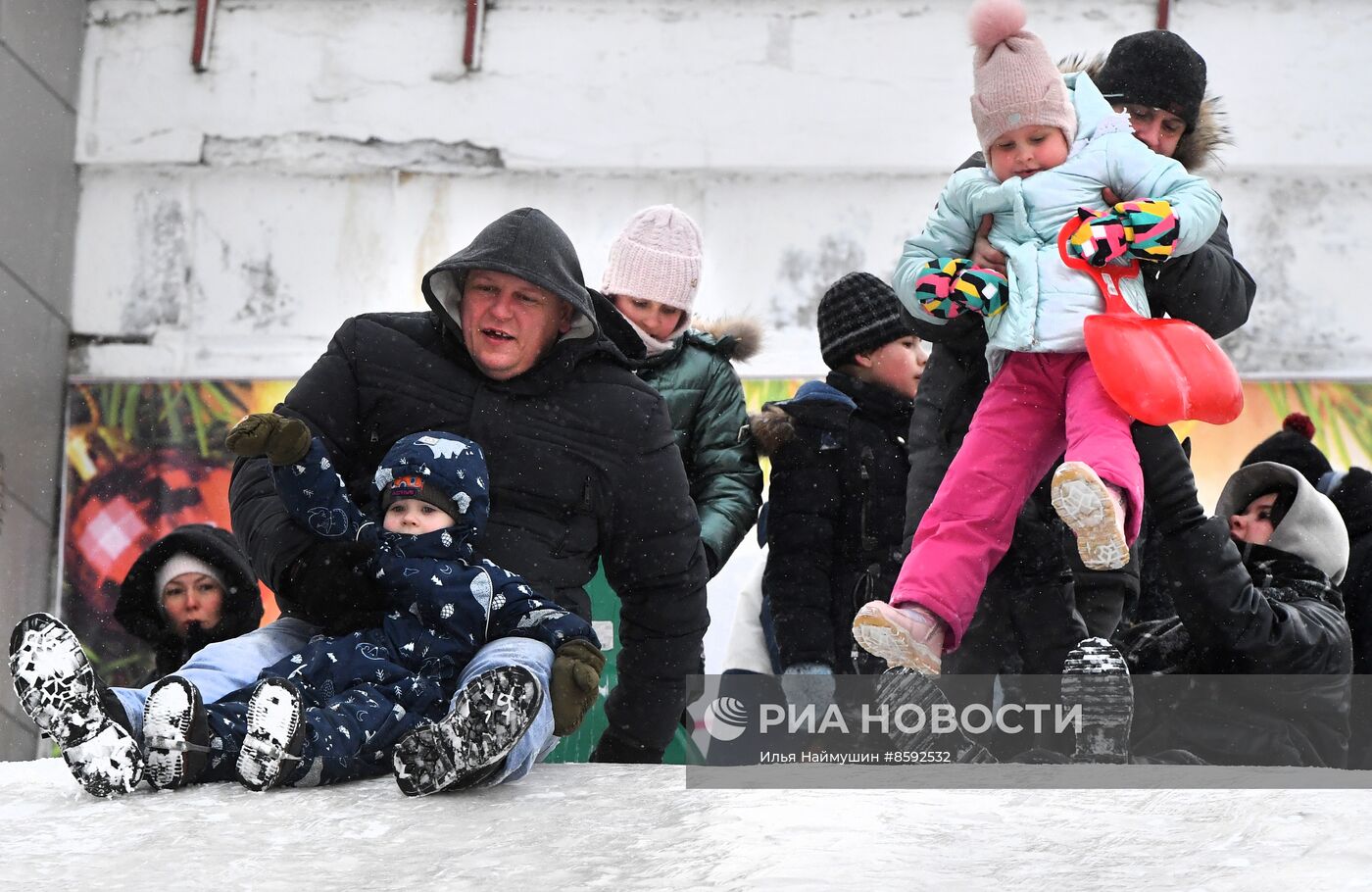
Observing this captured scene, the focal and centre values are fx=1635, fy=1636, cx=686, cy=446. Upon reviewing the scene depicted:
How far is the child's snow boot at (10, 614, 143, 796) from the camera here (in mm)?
2654

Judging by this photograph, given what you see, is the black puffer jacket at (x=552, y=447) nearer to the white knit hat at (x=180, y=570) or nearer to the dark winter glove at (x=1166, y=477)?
the dark winter glove at (x=1166, y=477)

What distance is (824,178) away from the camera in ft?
25.3

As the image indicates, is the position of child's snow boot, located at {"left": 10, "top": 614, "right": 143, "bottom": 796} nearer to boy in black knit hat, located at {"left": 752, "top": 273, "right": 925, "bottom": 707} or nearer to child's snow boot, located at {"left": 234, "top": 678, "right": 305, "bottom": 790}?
child's snow boot, located at {"left": 234, "top": 678, "right": 305, "bottom": 790}

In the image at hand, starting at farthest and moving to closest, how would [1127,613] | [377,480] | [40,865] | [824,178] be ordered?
1. [824,178]
2. [1127,613]
3. [377,480]
4. [40,865]

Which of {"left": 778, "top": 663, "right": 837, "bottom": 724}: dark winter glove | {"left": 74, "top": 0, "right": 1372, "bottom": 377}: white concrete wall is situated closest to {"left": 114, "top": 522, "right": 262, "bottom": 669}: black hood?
{"left": 778, "top": 663, "right": 837, "bottom": 724}: dark winter glove

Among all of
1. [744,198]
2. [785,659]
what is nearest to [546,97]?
[744,198]

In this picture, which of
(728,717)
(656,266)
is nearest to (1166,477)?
(728,717)

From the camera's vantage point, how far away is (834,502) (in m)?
4.10

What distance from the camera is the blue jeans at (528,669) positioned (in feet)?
9.29

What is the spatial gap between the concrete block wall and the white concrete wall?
133 mm

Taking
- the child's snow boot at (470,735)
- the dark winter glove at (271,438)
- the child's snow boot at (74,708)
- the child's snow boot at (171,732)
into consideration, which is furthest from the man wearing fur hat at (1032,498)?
the child's snow boot at (74,708)

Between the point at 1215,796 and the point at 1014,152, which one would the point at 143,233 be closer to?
the point at 1014,152

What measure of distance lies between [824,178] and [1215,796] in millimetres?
5504

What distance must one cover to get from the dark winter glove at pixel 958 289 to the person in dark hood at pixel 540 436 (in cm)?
→ 64
